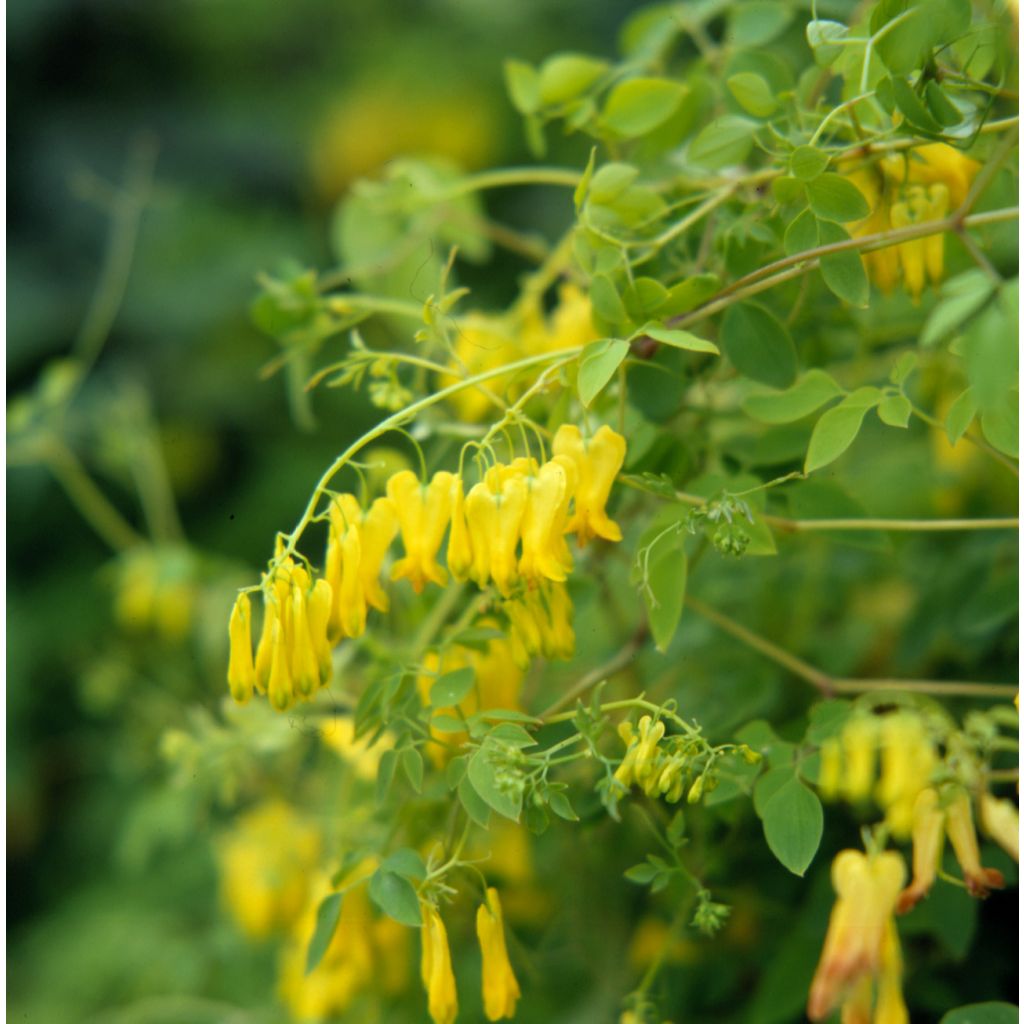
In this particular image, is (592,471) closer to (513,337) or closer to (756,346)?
(756,346)

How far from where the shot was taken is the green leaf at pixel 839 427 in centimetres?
52

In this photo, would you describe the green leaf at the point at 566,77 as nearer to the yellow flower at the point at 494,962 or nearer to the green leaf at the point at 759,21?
the green leaf at the point at 759,21

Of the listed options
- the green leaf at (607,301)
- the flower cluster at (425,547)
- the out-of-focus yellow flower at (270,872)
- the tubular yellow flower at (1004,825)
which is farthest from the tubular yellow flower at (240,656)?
the out-of-focus yellow flower at (270,872)

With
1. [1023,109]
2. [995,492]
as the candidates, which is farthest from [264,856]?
[1023,109]

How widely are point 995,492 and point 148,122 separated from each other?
1.60m

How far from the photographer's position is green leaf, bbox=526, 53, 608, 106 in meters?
0.74

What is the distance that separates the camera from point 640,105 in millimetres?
690

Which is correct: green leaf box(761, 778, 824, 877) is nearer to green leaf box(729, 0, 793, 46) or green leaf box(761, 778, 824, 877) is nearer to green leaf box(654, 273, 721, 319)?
green leaf box(654, 273, 721, 319)

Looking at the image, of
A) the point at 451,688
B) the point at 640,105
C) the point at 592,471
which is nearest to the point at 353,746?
the point at 451,688

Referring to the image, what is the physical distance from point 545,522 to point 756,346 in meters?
0.16

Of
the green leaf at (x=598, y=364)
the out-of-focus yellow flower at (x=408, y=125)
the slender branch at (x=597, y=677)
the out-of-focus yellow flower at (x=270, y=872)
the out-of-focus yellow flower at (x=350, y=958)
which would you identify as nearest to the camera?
the green leaf at (x=598, y=364)

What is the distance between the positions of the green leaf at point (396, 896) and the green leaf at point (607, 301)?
0.95 ft

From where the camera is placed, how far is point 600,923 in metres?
0.79

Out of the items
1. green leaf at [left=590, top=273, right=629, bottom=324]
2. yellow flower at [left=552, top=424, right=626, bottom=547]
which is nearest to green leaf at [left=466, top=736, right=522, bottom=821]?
yellow flower at [left=552, top=424, right=626, bottom=547]
